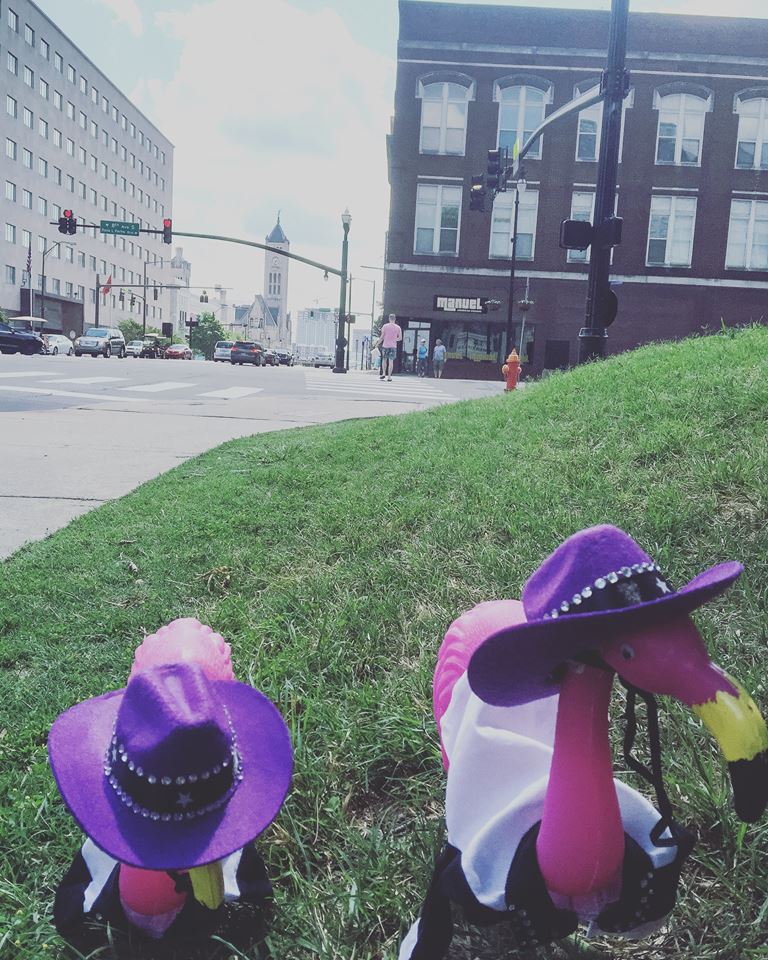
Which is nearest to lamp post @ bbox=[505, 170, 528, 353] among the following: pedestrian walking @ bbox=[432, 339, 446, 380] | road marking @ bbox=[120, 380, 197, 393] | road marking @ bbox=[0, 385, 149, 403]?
pedestrian walking @ bbox=[432, 339, 446, 380]

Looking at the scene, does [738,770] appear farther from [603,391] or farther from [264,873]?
[603,391]

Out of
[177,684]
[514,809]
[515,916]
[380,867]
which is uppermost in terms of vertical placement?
[177,684]

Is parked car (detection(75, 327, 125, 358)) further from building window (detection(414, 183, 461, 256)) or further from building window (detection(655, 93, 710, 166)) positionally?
building window (detection(655, 93, 710, 166))

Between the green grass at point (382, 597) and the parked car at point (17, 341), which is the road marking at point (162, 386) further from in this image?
the parked car at point (17, 341)

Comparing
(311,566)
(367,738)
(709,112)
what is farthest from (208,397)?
(709,112)

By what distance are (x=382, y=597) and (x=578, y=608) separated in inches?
74.6

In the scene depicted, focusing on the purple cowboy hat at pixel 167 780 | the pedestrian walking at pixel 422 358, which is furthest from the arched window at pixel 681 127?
the purple cowboy hat at pixel 167 780

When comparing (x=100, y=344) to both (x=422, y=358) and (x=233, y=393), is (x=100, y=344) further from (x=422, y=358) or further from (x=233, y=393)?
(x=233, y=393)

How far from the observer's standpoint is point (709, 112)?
35312mm

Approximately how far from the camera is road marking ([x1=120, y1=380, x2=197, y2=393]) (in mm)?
15781

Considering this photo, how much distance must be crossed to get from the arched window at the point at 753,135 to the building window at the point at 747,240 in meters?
1.97

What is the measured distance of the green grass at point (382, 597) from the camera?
5.68ft

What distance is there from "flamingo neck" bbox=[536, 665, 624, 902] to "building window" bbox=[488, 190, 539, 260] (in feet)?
120

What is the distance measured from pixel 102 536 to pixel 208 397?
35.8 ft
